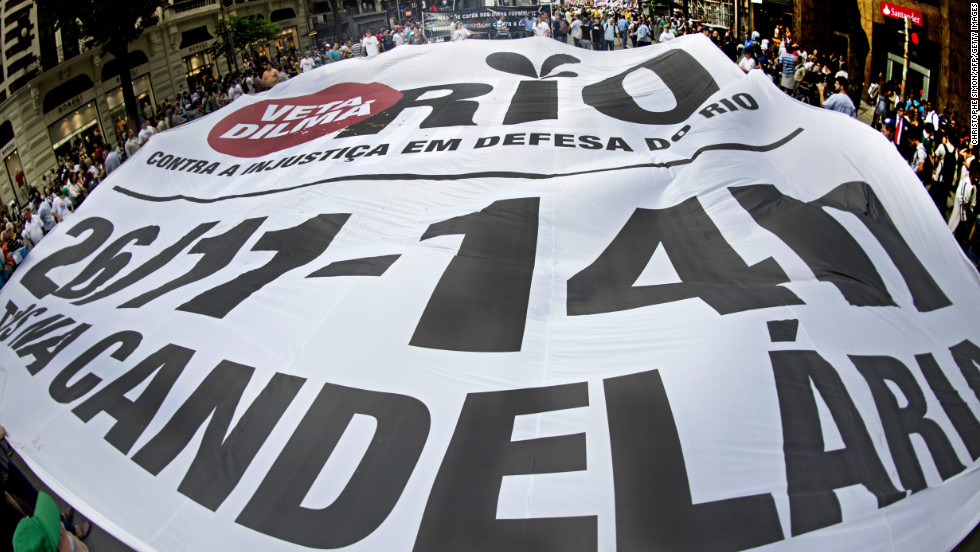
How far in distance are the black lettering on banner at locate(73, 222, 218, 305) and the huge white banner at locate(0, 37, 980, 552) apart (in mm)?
47

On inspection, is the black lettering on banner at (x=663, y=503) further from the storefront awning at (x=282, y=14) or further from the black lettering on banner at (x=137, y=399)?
the storefront awning at (x=282, y=14)

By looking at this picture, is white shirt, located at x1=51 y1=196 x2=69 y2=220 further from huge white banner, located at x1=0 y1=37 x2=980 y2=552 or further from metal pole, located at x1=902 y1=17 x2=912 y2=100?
metal pole, located at x1=902 y1=17 x2=912 y2=100

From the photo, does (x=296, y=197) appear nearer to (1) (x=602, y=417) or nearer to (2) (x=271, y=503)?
(2) (x=271, y=503)

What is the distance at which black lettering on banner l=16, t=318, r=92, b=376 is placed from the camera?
6659 mm

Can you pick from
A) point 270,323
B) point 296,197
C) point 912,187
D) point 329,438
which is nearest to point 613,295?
point 329,438

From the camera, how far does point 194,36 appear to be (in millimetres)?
36750

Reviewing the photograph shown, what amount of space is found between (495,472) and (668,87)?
7027 mm

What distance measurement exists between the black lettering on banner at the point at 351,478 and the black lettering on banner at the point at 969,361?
4199 millimetres

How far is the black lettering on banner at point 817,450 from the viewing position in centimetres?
408

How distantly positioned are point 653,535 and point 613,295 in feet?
7.45

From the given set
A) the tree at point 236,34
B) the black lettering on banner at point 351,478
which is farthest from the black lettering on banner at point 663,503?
the tree at point 236,34

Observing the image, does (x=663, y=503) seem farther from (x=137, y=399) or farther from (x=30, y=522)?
(x=137, y=399)

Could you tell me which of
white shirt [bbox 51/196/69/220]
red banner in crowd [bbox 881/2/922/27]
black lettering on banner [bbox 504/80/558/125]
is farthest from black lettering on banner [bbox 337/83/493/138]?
red banner in crowd [bbox 881/2/922/27]

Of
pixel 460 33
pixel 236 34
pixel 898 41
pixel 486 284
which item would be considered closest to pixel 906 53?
pixel 898 41
